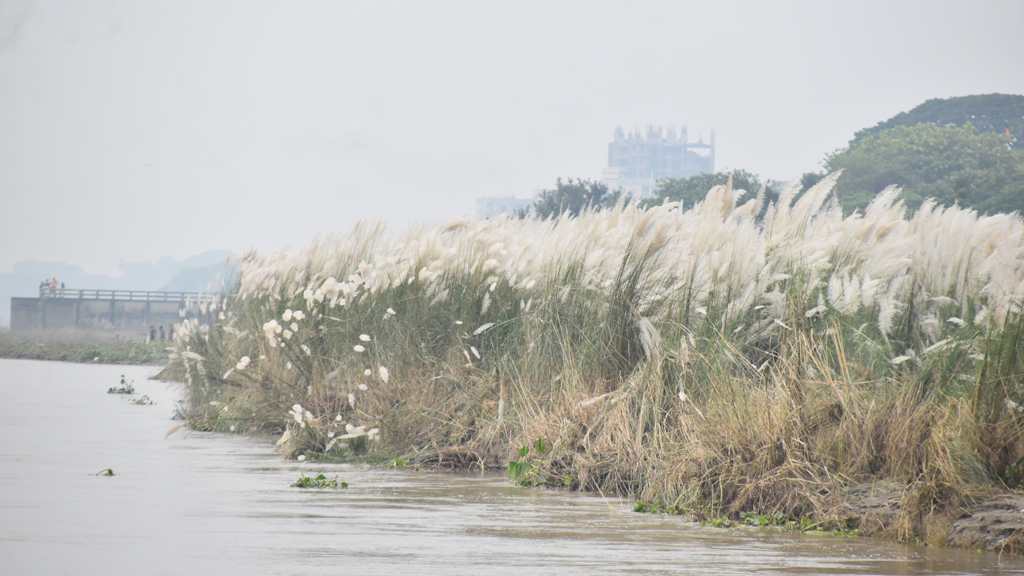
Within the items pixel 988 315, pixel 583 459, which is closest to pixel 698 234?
pixel 583 459

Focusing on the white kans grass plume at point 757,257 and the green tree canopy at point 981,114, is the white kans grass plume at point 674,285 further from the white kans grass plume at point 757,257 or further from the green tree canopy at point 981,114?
the green tree canopy at point 981,114

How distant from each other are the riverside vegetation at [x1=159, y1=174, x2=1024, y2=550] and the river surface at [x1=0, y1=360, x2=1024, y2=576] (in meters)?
0.27

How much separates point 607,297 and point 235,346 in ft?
13.7

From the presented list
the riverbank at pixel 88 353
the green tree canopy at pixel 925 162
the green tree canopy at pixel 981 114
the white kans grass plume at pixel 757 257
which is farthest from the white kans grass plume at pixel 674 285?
the green tree canopy at pixel 981 114

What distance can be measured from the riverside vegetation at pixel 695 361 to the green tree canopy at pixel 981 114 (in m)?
76.7

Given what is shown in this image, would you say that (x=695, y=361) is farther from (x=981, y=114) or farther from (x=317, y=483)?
(x=981, y=114)

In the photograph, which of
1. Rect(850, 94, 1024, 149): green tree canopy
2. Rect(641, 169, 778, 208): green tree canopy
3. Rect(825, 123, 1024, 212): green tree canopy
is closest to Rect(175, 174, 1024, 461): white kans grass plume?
Rect(641, 169, 778, 208): green tree canopy

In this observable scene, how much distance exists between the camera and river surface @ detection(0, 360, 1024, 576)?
10.6 ft

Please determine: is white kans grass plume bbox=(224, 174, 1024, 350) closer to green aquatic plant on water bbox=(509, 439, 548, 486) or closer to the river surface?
green aquatic plant on water bbox=(509, 439, 548, 486)

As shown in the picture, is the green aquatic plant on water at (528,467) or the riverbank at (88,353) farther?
the riverbank at (88,353)

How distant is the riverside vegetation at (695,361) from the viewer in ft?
12.8

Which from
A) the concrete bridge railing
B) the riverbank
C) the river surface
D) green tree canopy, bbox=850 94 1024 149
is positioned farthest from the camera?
green tree canopy, bbox=850 94 1024 149

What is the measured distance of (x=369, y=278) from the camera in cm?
712

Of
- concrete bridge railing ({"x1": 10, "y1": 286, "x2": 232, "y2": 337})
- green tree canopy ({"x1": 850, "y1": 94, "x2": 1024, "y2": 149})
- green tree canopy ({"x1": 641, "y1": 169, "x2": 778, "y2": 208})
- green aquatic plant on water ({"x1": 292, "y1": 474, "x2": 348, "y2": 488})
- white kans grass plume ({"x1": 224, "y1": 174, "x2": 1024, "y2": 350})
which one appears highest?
green tree canopy ({"x1": 850, "y1": 94, "x2": 1024, "y2": 149})
